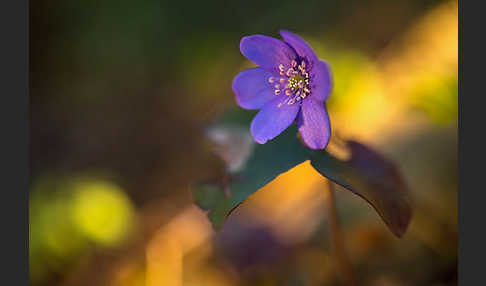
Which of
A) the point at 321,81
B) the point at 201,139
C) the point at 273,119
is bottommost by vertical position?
the point at 201,139

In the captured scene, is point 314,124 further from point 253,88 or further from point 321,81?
point 253,88

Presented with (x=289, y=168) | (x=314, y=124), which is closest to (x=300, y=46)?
(x=314, y=124)

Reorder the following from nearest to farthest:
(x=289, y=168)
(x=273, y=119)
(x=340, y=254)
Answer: (x=289, y=168), (x=273, y=119), (x=340, y=254)

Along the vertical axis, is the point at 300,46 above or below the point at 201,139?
above

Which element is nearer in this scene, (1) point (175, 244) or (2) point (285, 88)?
(2) point (285, 88)

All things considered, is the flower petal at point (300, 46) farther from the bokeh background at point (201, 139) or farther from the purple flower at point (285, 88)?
the bokeh background at point (201, 139)

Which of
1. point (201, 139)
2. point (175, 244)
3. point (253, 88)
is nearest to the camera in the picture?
point (253, 88)

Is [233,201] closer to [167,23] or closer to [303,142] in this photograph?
[303,142]

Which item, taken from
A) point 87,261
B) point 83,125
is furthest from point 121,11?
point 87,261
